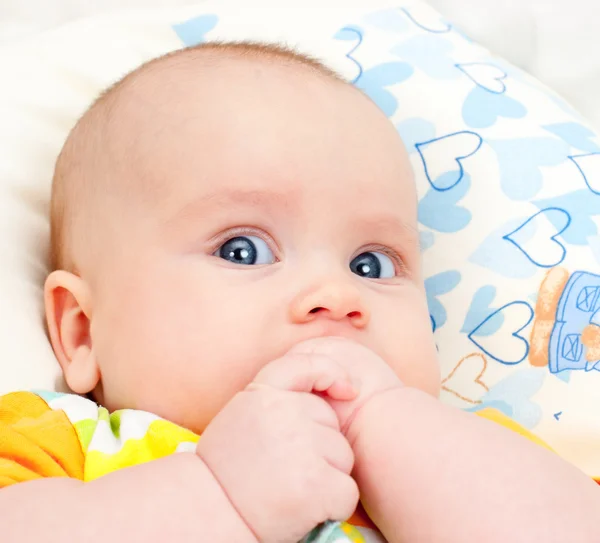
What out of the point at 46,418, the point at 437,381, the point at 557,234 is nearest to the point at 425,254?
the point at 557,234

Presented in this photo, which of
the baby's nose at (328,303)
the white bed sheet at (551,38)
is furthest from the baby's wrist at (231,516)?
the white bed sheet at (551,38)

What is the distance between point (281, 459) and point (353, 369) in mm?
157

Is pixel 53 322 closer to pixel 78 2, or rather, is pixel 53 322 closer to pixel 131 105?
pixel 131 105

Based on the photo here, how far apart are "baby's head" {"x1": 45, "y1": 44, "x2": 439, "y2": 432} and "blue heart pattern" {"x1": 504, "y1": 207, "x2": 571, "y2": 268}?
0.35m

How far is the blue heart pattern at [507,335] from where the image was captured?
1304mm

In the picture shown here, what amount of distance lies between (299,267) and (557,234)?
644 millimetres

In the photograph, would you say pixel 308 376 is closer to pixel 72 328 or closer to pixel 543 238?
pixel 72 328

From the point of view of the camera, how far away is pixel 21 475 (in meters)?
0.81

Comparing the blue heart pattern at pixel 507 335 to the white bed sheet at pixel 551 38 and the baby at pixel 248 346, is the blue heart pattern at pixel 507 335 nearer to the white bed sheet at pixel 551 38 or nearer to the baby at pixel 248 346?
the baby at pixel 248 346

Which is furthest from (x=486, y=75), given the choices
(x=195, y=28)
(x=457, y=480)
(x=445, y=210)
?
(x=457, y=480)

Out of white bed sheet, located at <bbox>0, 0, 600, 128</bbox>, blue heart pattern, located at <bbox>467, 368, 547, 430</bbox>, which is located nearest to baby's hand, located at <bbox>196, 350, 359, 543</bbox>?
blue heart pattern, located at <bbox>467, 368, 547, 430</bbox>

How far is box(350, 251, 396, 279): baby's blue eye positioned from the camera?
41.1 inches

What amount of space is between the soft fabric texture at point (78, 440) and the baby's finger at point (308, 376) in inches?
5.1

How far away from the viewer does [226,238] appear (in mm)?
957
